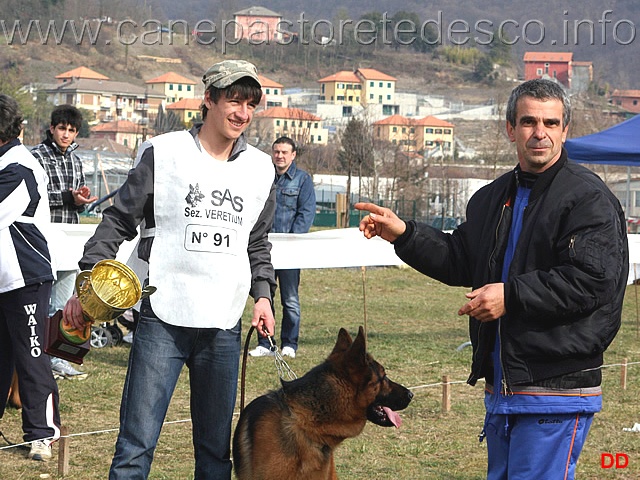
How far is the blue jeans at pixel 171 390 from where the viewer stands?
369 centimetres

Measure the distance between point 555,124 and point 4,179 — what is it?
10.7ft

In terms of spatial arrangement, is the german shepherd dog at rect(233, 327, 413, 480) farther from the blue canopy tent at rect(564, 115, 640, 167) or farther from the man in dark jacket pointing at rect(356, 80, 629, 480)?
the blue canopy tent at rect(564, 115, 640, 167)

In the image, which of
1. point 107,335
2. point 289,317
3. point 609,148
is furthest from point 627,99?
point 107,335

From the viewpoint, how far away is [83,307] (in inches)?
141

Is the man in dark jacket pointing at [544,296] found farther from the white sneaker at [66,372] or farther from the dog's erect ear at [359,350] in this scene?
the white sneaker at [66,372]

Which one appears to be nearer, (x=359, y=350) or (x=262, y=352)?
(x=359, y=350)

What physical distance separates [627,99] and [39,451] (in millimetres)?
195449

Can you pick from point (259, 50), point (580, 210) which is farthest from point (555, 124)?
point (259, 50)

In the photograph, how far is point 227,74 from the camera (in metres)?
3.74

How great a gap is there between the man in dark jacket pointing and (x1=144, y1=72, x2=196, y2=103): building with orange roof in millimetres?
151388

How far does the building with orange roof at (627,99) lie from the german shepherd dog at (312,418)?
188 m

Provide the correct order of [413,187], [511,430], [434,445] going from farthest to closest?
[413,187] → [434,445] → [511,430]

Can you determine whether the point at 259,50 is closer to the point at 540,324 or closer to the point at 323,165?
the point at 323,165

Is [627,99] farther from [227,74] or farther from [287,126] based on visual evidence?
[227,74]
